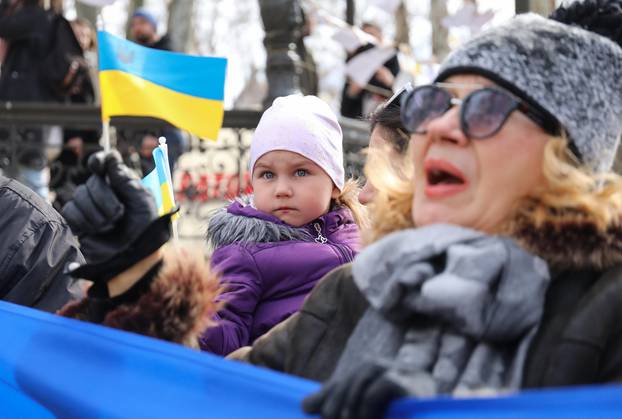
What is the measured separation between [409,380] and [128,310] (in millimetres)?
742

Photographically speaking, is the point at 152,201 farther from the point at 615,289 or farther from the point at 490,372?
the point at 615,289

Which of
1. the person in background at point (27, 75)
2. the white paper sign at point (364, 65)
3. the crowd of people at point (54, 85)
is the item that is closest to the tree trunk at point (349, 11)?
the white paper sign at point (364, 65)

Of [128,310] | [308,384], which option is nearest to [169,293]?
[128,310]

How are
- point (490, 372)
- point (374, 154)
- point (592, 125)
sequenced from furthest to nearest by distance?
point (374, 154) → point (592, 125) → point (490, 372)

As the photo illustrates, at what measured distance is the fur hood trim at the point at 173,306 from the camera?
2.16m

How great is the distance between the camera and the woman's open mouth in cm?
197

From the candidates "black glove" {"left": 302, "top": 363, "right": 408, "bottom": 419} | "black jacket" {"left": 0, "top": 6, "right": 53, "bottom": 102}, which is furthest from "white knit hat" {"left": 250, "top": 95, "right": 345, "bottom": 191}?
"black jacket" {"left": 0, "top": 6, "right": 53, "bottom": 102}

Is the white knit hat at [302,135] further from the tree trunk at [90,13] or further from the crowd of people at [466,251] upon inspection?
the tree trunk at [90,13]

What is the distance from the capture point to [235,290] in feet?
10.7

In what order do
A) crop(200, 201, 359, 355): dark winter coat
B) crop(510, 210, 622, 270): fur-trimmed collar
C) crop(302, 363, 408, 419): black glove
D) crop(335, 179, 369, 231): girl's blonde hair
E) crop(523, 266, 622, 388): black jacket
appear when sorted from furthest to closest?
crop(335, 179, 369, 231): girl's blonde hair < crop(200, 201, 359, 355): dark winter coat < crop(510, 210, 622, 270): fur-trimmed collar < crop(523, 266, 622, 388): black jacket < crop(302, 363, 408, 419): black glove

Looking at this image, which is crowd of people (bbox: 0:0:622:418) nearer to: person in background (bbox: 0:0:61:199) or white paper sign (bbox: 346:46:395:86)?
person in background (bbox: 0:0:61:199)

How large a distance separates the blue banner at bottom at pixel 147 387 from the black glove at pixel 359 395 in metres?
0.03

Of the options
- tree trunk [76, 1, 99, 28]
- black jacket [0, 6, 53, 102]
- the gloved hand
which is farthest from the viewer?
tree trunk [76, 1, 99, 28]

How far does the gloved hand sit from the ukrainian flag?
2.14 metres
